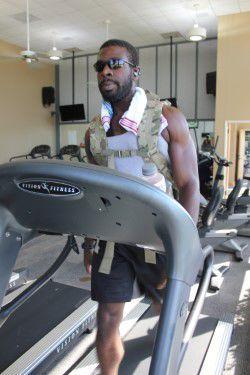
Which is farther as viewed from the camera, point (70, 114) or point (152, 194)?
point (70, 114)

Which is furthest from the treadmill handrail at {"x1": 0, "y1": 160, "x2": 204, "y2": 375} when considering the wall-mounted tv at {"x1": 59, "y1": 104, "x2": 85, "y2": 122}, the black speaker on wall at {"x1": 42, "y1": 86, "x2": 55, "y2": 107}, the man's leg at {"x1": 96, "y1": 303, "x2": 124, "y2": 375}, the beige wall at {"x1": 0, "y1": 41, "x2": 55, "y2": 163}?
the black speaker on wall at {"x1": 42, "y1": 86, "x2": 55, "y2": 107}

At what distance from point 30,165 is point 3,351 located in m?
1.52

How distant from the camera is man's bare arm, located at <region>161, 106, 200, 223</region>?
146cm

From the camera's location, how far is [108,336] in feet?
5.03

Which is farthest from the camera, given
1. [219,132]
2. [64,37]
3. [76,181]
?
[64,37]

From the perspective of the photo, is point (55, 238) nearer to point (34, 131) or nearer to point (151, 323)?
point (151, 323)

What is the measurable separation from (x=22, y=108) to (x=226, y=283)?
879 cm

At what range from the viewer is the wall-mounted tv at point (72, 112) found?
1098cm

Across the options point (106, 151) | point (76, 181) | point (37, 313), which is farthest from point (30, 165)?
point (37, 313)

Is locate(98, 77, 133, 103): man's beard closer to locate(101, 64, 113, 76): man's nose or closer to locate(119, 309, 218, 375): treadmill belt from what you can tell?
locate(101, 64, 113, 76): man's nose

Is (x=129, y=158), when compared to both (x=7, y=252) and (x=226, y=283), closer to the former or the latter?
(x=7, y=252)

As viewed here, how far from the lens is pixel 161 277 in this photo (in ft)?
5.02

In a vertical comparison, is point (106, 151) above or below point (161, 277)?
above

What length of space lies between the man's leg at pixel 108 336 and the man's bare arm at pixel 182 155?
0.52m
